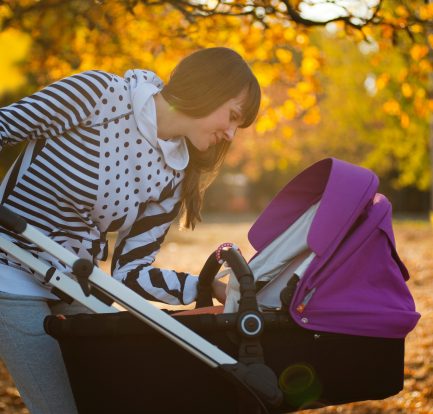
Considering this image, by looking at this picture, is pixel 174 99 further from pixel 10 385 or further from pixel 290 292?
pixel 10 385

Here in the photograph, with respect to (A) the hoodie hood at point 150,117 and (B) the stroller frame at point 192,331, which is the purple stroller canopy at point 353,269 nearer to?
(B) the stroller frame at point 192,331

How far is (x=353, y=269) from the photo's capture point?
2.09m

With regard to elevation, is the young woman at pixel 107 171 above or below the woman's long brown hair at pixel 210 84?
below

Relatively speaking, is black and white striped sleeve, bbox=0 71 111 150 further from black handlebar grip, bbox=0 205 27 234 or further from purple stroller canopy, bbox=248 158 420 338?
purple stroller canopy, bbox=248 158 420 338

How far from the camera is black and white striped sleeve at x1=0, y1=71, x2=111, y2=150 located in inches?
85.4

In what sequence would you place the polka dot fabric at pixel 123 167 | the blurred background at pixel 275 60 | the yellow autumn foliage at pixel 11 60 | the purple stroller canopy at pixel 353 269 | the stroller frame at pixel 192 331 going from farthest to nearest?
1. the yellow autumn foliage at pixel 11 60
2. the blurred background at pixel 275 60
3. the polka dot fabric at pixel 123 167
4. the purple stroller canopy at pixel 353 269
5. the stroller frame at pixel 192 331

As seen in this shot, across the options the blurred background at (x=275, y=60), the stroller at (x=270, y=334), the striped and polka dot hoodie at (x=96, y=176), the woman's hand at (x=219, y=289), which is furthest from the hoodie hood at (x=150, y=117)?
the blurred background at (x=275, y=60)

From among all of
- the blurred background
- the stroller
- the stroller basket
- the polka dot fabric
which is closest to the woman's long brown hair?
the polka dot fabric

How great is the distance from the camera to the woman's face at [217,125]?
8.02 feet

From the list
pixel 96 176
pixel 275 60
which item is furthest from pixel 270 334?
pixel 275 60

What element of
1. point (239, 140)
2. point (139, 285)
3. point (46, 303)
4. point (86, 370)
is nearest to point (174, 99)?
point (139, 285)

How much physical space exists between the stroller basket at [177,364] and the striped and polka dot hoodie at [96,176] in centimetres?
35

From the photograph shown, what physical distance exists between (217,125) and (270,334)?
778mm

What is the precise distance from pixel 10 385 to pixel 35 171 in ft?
10.4
